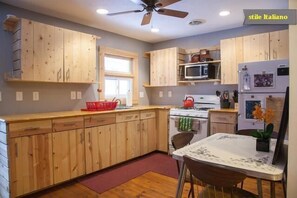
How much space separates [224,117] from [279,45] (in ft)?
4.41

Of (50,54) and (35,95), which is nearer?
(50,54)

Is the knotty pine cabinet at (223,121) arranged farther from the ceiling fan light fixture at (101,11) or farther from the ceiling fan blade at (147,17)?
the ceiling fan light fixture at (101,11)

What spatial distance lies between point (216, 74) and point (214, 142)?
7.85 feet

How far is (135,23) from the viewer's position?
3561 millimetres

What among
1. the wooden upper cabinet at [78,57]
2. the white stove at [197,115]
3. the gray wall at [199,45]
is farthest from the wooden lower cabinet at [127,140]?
the gray wall at [199,45]

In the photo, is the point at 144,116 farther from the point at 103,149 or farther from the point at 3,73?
the point at 3,73

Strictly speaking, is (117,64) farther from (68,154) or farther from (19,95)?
(68,154)

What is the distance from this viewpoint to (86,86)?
365cm

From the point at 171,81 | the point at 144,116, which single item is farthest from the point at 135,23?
the point at 144,116

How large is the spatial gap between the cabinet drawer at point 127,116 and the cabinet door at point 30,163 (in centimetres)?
112

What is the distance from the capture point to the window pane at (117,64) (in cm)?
407

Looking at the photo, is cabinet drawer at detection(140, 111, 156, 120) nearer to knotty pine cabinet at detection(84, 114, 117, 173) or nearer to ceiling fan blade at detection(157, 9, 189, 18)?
knotty pine cabinet at detection(84, 114, 117, 173)

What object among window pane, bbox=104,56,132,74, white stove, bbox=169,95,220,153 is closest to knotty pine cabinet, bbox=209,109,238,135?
white stove, bbox=169,95,220,153

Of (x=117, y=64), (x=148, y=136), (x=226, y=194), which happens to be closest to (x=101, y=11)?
(x=117, y=64)
